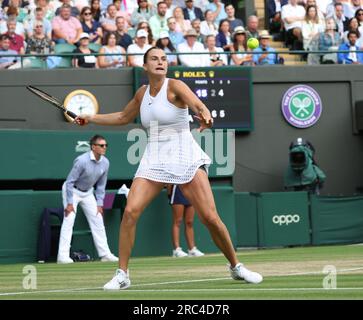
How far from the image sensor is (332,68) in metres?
24.2

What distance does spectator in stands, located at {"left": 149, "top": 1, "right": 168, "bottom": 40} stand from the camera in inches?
914

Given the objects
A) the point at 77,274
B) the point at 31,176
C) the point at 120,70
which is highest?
the point at 120,70

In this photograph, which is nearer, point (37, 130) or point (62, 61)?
point (37, 130)

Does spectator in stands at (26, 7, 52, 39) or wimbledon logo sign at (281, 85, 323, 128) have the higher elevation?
spectator in stands at (26, 7, 52, 39)

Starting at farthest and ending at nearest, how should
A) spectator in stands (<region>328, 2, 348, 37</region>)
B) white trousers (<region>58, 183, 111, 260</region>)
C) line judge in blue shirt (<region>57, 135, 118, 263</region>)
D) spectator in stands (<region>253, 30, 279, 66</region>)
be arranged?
spectator in stands (<region>328, 2, 348, 37</region>), spectator in stands (<region>253, 30, 279, 66</region>), white trousers (<region>58, 183, 111, 260</region>), line judge in blue shirt (<region>57, 135, 118, 263</region>)

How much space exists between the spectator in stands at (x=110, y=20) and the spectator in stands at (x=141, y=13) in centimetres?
54

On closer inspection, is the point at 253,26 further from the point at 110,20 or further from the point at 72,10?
the point at 72,10

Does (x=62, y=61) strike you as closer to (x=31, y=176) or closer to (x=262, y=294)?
(x=31, y=176)

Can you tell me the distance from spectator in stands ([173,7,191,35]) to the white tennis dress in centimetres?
1359

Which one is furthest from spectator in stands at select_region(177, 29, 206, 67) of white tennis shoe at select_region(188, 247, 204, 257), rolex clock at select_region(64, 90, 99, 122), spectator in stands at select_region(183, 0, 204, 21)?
white tennis shoe at select_region(188, 247, 204, 257)

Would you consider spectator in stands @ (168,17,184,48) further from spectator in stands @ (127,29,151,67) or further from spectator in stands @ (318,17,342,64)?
spectator in stands @ (318,17,342,64)

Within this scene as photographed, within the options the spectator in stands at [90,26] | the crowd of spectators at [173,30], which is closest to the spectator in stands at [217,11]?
the crowd of spectators at [173,30]
